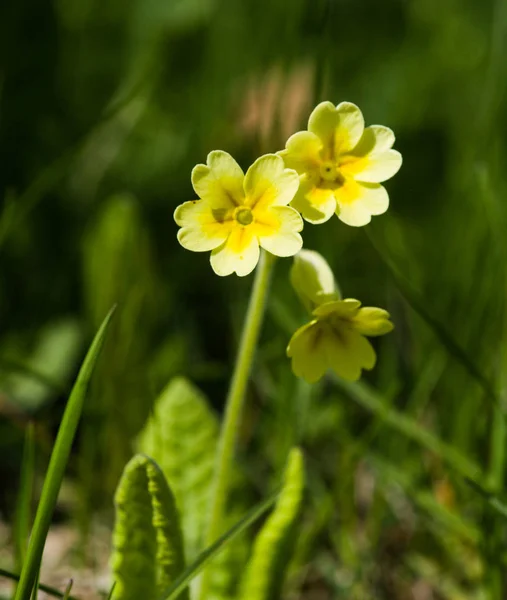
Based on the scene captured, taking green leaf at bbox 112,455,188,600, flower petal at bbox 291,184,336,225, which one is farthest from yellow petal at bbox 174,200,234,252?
green leaf at bbox 112,455,188,600

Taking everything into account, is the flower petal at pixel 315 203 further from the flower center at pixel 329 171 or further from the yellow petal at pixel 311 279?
the yellow petal at pixel 311 279

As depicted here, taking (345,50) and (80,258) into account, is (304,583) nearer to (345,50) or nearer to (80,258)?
(80,258)

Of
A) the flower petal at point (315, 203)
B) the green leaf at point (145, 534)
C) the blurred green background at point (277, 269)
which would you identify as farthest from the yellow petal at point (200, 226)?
the blurred green background at point (277, 269)

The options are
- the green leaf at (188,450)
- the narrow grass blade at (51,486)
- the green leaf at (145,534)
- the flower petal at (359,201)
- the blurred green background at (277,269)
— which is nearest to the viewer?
the narrow grass blade at (51,486)

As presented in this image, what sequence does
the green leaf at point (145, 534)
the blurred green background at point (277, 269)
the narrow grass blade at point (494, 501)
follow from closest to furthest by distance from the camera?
the green leaf at point (145, 534) < the narrow grass blade at point (494, 501) < the blurred green background at point (277, 269)

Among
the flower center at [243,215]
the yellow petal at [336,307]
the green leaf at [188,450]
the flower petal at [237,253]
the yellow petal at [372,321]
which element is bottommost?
the green leaf at [188,450]

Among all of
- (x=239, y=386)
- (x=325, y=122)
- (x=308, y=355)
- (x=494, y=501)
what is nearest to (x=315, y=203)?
(x=325, y=122)
